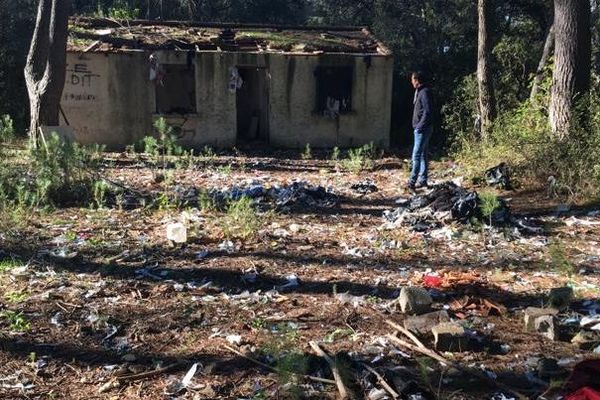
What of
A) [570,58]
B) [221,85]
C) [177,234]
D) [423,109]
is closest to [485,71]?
[570,58]

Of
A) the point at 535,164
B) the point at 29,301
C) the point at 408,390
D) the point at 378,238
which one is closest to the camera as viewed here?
the point at 408,390

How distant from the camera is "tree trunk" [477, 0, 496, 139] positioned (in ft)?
42.0

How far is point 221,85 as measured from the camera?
16250 millimetres

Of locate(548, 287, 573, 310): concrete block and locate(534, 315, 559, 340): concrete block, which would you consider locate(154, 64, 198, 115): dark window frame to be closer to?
locate(548, 287, 573, 310): concrete block

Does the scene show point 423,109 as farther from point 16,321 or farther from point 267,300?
point 16,321

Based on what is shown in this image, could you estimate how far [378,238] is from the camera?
7.47 meters

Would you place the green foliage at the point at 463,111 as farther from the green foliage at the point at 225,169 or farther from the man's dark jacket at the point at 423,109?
the green foliage at the point at 225,169

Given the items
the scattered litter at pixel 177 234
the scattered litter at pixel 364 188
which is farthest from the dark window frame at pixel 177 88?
the scattered litter at pixel 177 234

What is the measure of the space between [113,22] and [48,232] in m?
11.7

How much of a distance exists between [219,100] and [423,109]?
7677mm

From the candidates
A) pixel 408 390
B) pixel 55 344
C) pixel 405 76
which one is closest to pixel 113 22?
pixel 405 76

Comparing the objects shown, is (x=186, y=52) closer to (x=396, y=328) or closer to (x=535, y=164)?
(x=535, y=164)

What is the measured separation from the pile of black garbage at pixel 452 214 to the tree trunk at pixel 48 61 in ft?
23.9

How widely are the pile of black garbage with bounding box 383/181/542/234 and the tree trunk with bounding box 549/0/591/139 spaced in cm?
268
